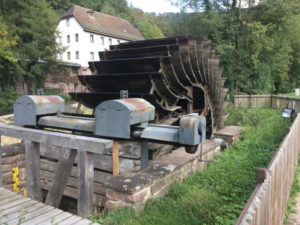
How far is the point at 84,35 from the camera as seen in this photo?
91.5 ft

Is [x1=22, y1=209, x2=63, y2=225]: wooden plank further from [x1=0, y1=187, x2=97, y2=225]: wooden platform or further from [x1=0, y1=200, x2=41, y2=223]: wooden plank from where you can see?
[x1=0, y1=200, x2=41, y2=223]: wooden plank

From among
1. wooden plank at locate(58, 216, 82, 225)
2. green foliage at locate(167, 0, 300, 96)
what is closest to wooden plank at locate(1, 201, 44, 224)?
wooden plank at locate(58, 216, 82, 225)

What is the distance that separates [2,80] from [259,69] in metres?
20.3

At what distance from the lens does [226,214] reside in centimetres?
285

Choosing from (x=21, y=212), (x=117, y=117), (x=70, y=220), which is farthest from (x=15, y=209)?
(x=117, y=117)

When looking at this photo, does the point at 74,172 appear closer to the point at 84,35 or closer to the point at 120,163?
the point at 120,163

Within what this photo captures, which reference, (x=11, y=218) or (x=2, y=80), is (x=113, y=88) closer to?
(x=11, y=218)

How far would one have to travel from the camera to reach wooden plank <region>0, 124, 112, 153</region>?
217cm

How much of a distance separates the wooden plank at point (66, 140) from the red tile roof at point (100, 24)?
27182mm

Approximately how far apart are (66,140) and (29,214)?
792 millimetres

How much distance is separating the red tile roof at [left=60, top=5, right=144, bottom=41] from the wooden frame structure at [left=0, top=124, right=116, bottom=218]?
27230mm

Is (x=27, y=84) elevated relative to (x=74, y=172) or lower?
elevated

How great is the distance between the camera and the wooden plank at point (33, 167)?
2.68m

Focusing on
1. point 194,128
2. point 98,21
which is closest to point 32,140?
point 194,128
